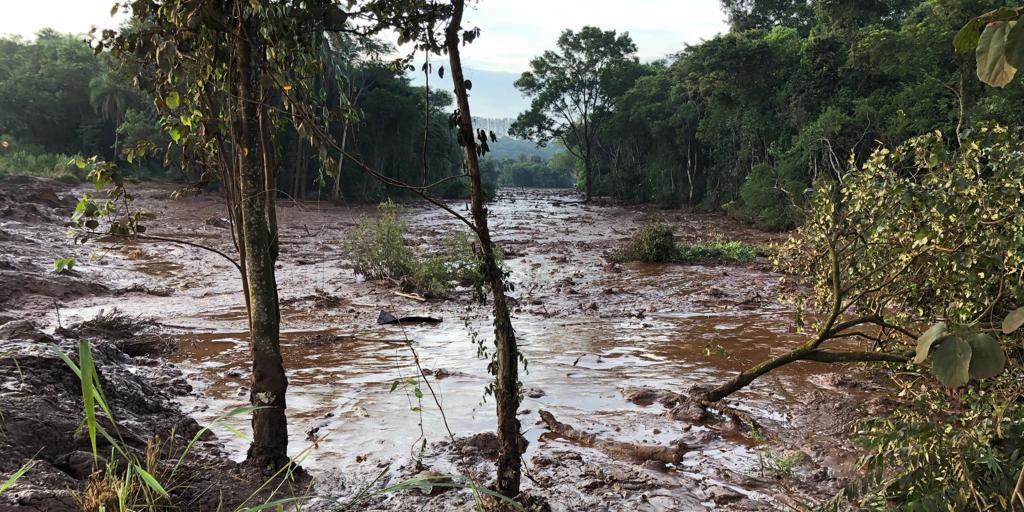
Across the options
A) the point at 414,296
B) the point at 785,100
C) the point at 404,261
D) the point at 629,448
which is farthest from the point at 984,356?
the point at 785,100

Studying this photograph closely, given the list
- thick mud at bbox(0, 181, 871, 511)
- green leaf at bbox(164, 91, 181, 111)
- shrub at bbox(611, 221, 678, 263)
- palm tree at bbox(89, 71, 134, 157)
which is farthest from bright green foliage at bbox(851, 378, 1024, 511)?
palm tree at bbox(89, 71, 134, 157)

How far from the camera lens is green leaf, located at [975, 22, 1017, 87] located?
1056 millimetres

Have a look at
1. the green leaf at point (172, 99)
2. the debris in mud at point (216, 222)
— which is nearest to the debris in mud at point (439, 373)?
the green leaf at point (172, 99)

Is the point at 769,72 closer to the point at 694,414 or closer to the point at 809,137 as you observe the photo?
the point at 809,137

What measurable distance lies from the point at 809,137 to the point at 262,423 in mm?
21248

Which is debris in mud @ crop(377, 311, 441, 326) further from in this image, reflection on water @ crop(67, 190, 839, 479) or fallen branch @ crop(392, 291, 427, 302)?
fallen branch @ crop(392, 291, 427, 302)

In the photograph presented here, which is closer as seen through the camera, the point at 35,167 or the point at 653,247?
the point at 653,247

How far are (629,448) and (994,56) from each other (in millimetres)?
3728

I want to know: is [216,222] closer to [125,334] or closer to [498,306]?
[125,334]

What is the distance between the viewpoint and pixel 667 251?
571 inches

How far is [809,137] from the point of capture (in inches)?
818

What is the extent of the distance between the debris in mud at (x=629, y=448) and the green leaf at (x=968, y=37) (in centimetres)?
348

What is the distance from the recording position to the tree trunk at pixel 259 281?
3174 millimetres

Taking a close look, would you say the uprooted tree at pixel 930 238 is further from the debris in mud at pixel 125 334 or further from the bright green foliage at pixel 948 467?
the debris in mud at pixel 125 334
